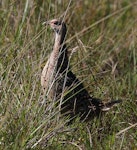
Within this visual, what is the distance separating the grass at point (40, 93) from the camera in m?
5.30

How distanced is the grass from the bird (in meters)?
0.08

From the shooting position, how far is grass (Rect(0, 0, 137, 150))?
5.30 meters

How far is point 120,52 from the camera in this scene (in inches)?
311

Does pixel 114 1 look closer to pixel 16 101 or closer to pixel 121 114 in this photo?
pixel 121 114

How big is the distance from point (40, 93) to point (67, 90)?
62 cm

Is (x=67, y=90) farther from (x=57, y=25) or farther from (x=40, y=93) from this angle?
(x=57, y=25)

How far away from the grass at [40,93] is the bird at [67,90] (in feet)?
0.27

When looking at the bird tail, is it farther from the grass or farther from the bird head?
the bird head

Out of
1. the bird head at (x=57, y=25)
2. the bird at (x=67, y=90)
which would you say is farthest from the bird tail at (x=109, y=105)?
the bird head at (x=57, y=25)

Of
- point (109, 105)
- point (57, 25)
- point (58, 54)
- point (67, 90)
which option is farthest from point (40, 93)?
point (57, 25)

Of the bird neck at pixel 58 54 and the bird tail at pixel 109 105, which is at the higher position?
the bird neck at pixel 58 54

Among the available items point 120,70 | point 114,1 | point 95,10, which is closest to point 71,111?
point 120,70

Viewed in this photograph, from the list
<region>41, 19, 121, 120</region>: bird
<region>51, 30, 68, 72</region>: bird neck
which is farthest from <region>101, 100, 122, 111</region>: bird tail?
<region>51, 30, 68, 72</region>: bird neck

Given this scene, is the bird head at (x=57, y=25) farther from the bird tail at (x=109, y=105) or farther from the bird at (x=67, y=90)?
the bird tail at (x=109, y=105)
